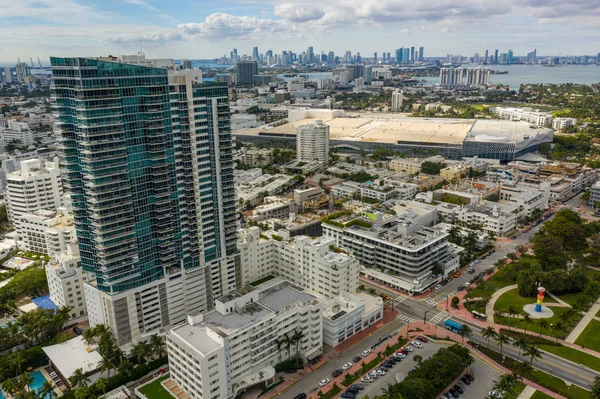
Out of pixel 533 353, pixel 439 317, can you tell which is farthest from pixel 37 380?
pixel 533 353

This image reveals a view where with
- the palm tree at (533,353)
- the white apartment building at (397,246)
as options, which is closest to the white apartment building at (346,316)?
the white apartment building at (397,246)

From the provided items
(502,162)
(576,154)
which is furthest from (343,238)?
(576,154)

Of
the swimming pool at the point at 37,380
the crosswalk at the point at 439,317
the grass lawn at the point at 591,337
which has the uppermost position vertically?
the grass lawn at the point at 591,337

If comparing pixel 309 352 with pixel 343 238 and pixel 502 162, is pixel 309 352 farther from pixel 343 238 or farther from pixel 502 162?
pixel 502 162

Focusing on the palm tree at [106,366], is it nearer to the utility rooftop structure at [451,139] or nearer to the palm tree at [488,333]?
the palm tree at [488,333]

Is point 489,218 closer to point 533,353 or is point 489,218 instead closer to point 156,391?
point 533,353
